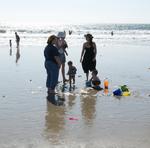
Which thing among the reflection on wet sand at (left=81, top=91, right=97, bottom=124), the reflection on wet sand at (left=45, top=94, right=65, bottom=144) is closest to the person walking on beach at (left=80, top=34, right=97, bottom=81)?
the reflection on wet sand at (left=81, top=91, right=97, bottom=124)

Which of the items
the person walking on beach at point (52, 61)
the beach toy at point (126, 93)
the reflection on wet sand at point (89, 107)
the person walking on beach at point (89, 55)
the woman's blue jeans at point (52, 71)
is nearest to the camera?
the reflection on wet sand at point (89, 107)

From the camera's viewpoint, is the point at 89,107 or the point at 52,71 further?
the point at 52,71

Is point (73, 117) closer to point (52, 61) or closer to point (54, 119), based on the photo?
point (54, 119)

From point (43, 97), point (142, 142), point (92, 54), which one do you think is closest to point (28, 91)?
point (43, 97)

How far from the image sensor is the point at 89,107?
Result: 8.89 m

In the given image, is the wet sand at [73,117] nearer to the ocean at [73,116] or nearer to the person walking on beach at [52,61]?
the ocean at [73,116]

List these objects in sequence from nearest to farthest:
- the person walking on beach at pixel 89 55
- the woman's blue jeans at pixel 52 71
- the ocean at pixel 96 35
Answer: the woman's blue jeans at pixel 52 71, the person walking on beach at pixel 89 55, the ocean at pixel 96 35

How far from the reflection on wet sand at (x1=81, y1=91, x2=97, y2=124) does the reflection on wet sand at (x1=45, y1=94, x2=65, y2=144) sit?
44 cm

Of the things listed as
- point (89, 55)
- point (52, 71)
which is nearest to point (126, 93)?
point (52, 71)

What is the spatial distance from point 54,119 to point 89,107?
4.41 feet

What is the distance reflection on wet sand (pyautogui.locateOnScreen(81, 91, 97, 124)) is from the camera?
7852 mm

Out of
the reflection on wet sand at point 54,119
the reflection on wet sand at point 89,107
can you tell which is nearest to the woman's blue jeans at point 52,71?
the reflection on wet sand at point 54,119

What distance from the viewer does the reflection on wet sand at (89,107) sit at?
7852mm

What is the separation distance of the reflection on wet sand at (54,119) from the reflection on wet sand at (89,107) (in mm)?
445
